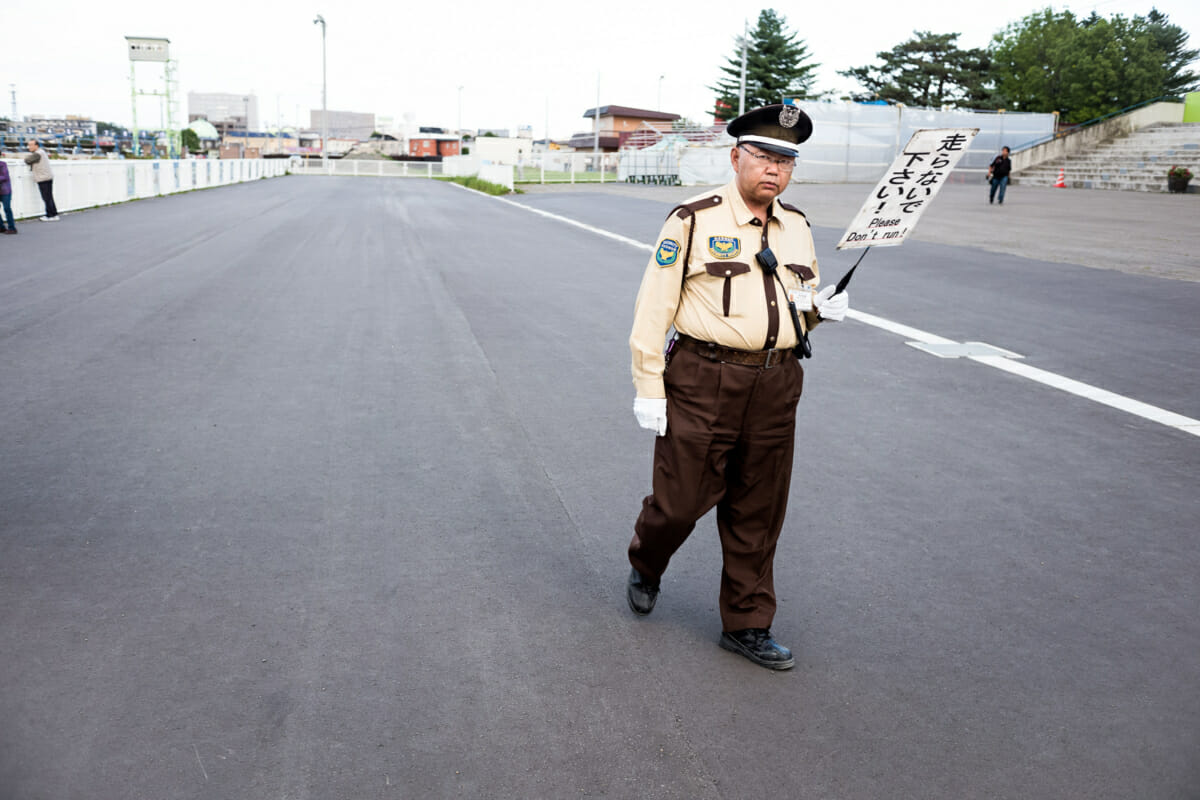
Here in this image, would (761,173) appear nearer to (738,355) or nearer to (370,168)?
(738,355)

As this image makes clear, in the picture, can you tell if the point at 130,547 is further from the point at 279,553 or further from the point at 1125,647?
the point at 1125,647

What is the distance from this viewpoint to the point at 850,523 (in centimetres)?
510

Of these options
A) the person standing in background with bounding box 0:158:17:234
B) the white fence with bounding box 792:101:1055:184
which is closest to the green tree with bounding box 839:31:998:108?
the white fence with bounding box 792:101:1055:184

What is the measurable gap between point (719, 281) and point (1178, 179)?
134 ft

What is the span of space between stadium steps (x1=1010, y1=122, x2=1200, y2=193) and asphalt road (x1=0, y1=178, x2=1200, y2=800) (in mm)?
36510

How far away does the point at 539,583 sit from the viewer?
14.3 feet

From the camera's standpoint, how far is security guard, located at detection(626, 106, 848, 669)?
3.48m

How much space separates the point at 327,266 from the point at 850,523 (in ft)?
37.4

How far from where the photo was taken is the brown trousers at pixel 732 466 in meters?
3.54

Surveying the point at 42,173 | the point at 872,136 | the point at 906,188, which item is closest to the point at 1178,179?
the point at 872,136

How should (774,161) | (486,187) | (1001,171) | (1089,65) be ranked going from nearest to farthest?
(774,161), (1001,171), (486,187), (1089,65)

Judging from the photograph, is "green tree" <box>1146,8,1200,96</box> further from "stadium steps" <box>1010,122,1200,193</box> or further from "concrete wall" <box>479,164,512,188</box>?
"concrete wall" <box>479,164,512,188</box>

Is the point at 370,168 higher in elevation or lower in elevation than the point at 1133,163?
lower

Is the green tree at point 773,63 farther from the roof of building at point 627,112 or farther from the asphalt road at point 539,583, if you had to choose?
the asphalt road at point 539,583
